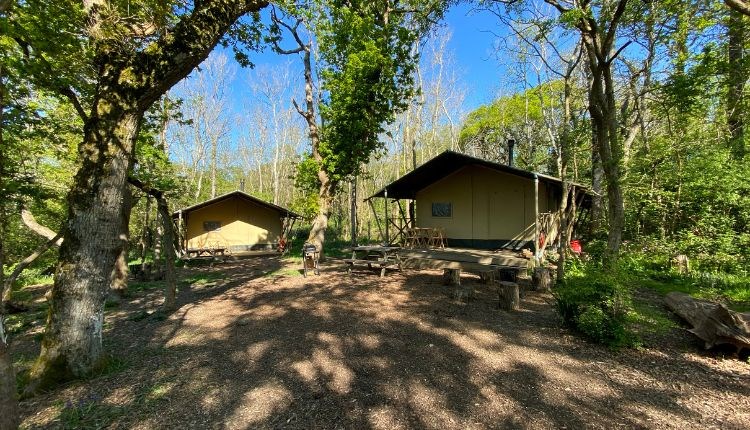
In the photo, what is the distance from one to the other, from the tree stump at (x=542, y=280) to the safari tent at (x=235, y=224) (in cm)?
1438

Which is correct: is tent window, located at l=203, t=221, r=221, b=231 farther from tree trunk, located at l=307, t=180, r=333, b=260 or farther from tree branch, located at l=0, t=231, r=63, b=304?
tree branch, located at l=0, t=231, r=63, b=304

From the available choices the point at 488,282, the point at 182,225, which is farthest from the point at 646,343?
the point at 182,225

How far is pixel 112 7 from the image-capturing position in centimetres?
425

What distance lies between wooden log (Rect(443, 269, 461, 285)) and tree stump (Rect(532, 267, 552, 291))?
1.78 meters

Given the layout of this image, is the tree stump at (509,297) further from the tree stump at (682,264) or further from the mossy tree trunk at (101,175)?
the mossy tree trunk at (101,175)

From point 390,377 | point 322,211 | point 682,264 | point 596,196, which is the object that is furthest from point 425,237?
point 390,377

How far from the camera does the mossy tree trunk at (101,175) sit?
12.5 feet

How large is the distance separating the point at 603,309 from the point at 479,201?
29.1ft

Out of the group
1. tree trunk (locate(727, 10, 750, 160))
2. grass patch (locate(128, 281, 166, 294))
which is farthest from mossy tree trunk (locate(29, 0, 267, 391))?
tree trunk (locate(727, 10, 750, 160))

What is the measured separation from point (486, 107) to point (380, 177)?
36.6 ft

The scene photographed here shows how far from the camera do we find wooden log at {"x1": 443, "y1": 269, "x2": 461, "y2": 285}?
882 cm

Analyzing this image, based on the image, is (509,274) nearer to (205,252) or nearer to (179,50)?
(179,50)

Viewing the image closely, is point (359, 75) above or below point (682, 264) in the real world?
above

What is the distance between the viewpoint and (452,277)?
29.1ft
